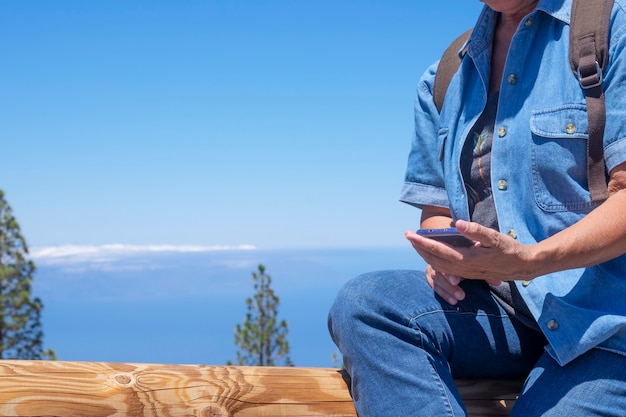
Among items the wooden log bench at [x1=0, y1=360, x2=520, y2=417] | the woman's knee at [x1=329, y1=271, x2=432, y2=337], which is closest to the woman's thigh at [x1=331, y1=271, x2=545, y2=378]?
the woman's knee at [x1=329, y1=271, x2=432, y2=337]

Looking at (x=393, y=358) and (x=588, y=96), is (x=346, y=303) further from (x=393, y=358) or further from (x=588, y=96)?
(x=588, y=96)

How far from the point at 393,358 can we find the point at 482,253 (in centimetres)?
48

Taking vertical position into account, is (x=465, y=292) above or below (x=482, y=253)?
below

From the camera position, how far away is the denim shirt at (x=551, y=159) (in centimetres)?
216

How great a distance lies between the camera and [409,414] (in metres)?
2.17

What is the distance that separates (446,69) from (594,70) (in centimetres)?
70

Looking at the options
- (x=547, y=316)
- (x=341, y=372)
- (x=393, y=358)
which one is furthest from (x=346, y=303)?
(x=547, y=316)

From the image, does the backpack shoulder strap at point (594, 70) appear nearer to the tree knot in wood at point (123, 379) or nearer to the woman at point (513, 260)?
the woman at point (513, 260)

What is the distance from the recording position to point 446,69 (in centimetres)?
279

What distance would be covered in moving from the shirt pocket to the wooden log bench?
2.51 feet

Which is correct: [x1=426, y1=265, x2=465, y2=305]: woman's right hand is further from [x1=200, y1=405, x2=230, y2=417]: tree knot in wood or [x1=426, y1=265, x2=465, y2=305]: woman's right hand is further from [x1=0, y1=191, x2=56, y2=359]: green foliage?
[x1=0, y1=191, x2=56, y2=359]: green foliage

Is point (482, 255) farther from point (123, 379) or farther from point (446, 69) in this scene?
point (123, 379)

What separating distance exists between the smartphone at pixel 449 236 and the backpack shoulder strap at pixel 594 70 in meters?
0.47

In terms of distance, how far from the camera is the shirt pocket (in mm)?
2230
